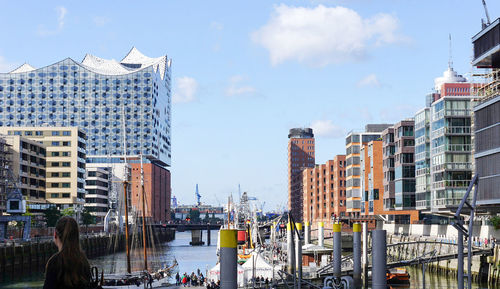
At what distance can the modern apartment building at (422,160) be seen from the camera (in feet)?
370

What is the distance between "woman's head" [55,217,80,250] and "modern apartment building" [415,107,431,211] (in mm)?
107453

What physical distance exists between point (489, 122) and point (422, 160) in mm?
50269

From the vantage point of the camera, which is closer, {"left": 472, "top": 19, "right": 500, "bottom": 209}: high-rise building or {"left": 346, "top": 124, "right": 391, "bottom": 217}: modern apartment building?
{"left": 472, "top": 19, "right": 500, "bottom": 209}: high-rise building

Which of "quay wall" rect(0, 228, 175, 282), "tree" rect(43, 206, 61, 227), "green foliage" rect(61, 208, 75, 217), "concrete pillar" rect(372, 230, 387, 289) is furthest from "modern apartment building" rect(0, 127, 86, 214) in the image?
"concrete pillar" rect(372, 230, 387, 289)

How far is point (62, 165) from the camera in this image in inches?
7564

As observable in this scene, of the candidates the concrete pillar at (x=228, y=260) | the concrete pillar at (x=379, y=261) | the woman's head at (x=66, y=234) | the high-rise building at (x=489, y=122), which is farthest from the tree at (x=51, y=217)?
the woman's head at (x=66, y=234)

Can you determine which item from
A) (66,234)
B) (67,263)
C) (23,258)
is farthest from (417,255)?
(67,263)

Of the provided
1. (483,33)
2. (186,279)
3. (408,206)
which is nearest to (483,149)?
(483,33)

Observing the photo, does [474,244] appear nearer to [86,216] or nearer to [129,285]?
[129,285]

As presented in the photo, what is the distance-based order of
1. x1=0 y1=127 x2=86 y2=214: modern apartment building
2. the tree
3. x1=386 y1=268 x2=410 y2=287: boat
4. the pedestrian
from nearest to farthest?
1. the pedestrian
2. x1=386 y1=268 x2=410 y2=287: boat
3. the tree
4. x1=0 y1=127 x2=86 y2=214: modern apartment building

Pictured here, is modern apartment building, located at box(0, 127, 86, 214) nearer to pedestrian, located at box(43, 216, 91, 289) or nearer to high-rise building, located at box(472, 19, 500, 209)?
high-rise building, located at box(472, 19, 500, 209)

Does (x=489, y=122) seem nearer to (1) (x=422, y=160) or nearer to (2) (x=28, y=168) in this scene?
(1) (x=422, y=160)

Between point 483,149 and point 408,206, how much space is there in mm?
62435

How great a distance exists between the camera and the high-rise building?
210 ft
